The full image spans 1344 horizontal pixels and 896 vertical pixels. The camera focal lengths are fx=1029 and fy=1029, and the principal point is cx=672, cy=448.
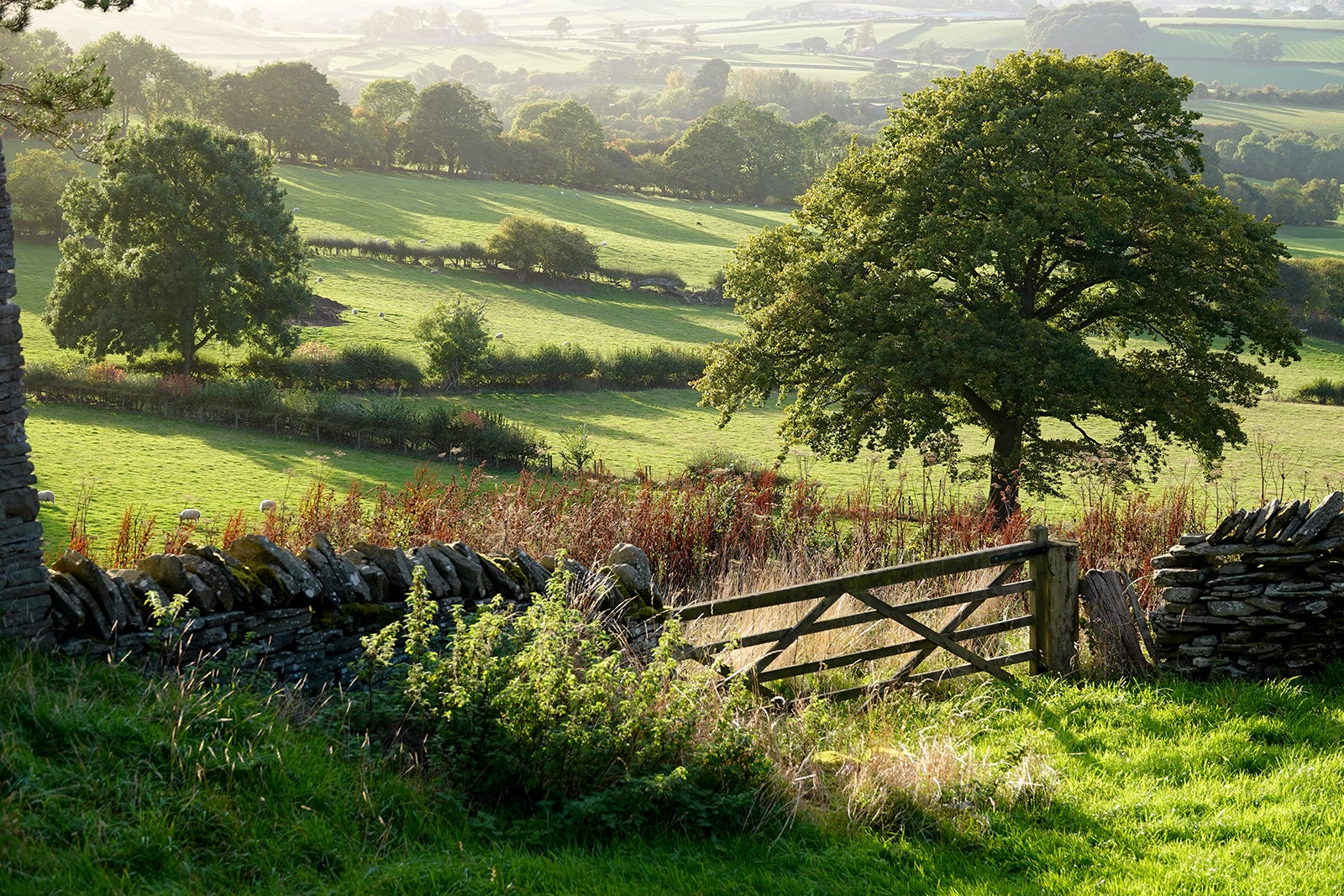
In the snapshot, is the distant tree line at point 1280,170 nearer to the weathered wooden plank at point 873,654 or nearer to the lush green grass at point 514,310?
the lush green grass at point 514,310

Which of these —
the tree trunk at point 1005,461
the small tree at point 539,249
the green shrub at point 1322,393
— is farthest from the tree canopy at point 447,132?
the tree trunk at point 1005,461

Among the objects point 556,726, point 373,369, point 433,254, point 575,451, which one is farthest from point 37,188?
point 556,726

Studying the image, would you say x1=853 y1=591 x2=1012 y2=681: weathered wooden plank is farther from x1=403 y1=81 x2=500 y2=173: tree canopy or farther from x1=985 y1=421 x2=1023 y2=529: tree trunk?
x1=403 y1=81 x2=500 y2=173: tree canopy

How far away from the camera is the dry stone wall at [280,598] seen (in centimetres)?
612

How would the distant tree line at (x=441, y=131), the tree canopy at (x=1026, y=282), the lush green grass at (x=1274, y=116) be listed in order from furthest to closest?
the lush green grass at (x=1274, y=116) → the distant tree line at (x=441, y=131) → the tree canopy at (x=1026, y=282)

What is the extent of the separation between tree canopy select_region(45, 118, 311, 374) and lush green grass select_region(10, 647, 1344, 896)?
35458 millimetres

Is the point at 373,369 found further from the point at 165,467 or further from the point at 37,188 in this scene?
the point at 37,188

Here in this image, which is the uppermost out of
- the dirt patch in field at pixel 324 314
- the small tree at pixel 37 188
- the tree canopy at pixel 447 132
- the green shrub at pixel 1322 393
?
the tree canopy at pixel 447 132

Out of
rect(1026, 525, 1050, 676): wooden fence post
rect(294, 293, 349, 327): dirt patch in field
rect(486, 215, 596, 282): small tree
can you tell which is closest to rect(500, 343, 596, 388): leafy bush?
rect(294, 293, 349, 327): dirt patch in field

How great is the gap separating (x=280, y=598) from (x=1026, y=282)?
21.8m

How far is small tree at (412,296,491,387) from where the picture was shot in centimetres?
4409

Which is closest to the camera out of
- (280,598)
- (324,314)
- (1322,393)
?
(280,598)

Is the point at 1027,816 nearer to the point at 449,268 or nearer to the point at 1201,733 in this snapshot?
the point at 1201,733

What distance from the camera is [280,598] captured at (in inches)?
263
